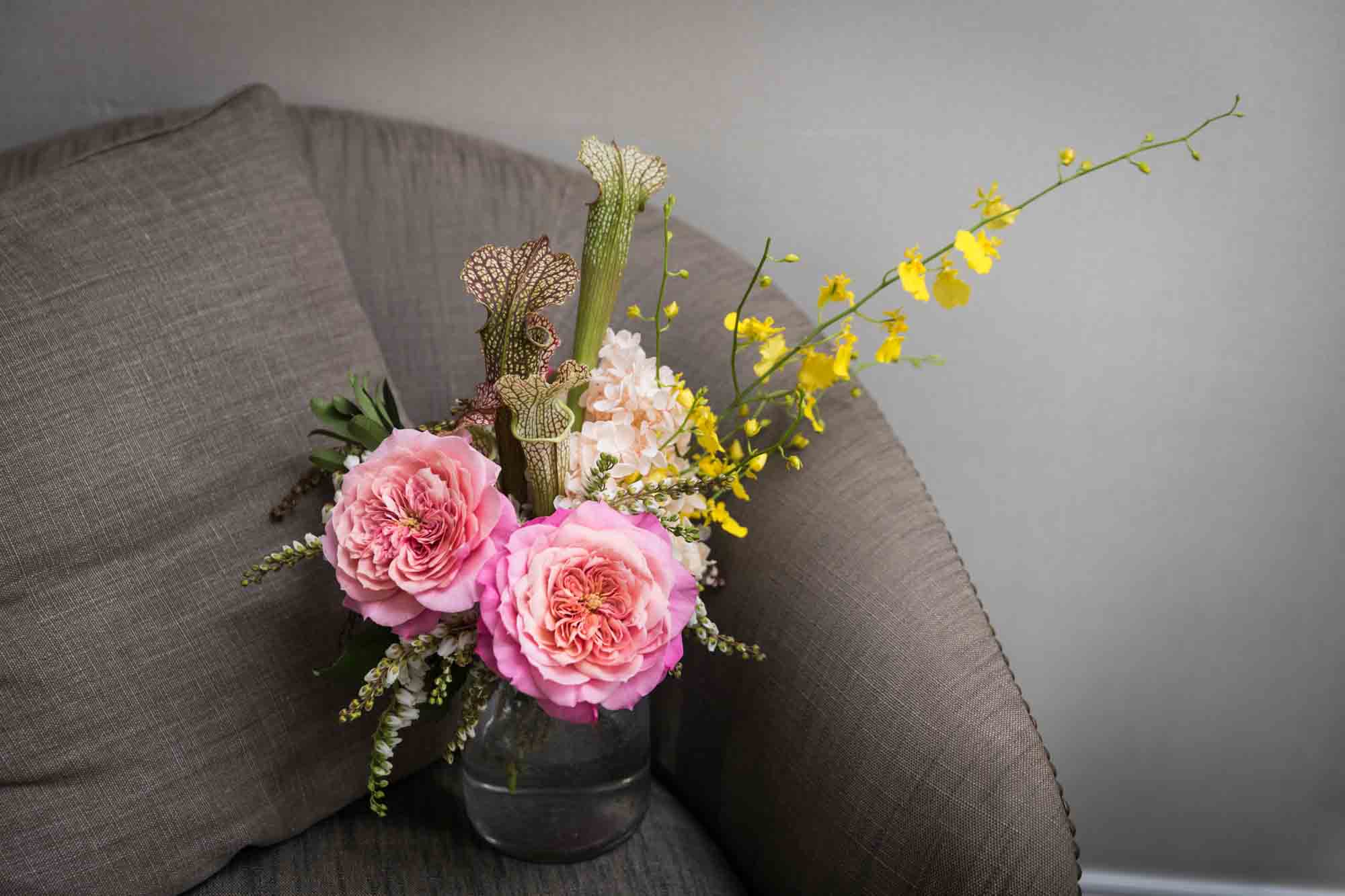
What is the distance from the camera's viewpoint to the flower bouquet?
624 millimetres

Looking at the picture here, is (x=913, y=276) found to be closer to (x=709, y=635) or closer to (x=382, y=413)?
(x=709, y=635)

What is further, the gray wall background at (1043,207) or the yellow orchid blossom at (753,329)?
the gray wall background at (1043,207)

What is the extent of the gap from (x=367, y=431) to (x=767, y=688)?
0.35 metres

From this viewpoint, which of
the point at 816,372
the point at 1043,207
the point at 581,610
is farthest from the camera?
the point at 1043,207


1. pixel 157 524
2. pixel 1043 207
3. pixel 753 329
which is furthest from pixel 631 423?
pixel 1043 207

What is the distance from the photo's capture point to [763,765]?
0.79 metres

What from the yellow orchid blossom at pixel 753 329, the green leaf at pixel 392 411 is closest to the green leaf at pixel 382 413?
the green leaf at pixel 392 411

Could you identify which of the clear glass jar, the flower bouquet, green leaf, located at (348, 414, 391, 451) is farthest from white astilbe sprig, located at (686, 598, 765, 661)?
green leaf, located at (348, 414, 391, 451)

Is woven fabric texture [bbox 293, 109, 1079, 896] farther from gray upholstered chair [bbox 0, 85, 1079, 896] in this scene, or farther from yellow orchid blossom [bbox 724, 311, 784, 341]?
yellow orchid blossom [bbox 724, 311, 784, 341]

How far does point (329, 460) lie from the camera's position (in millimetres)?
739

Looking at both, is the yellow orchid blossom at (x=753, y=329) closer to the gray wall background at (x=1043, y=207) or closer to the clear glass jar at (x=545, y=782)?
the clear glass jar at (x=545, y=782)

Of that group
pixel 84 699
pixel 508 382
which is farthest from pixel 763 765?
pixel 84 699

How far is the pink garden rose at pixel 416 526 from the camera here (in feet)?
2.08

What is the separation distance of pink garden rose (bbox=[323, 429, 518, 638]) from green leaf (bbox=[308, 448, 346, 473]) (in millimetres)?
90
